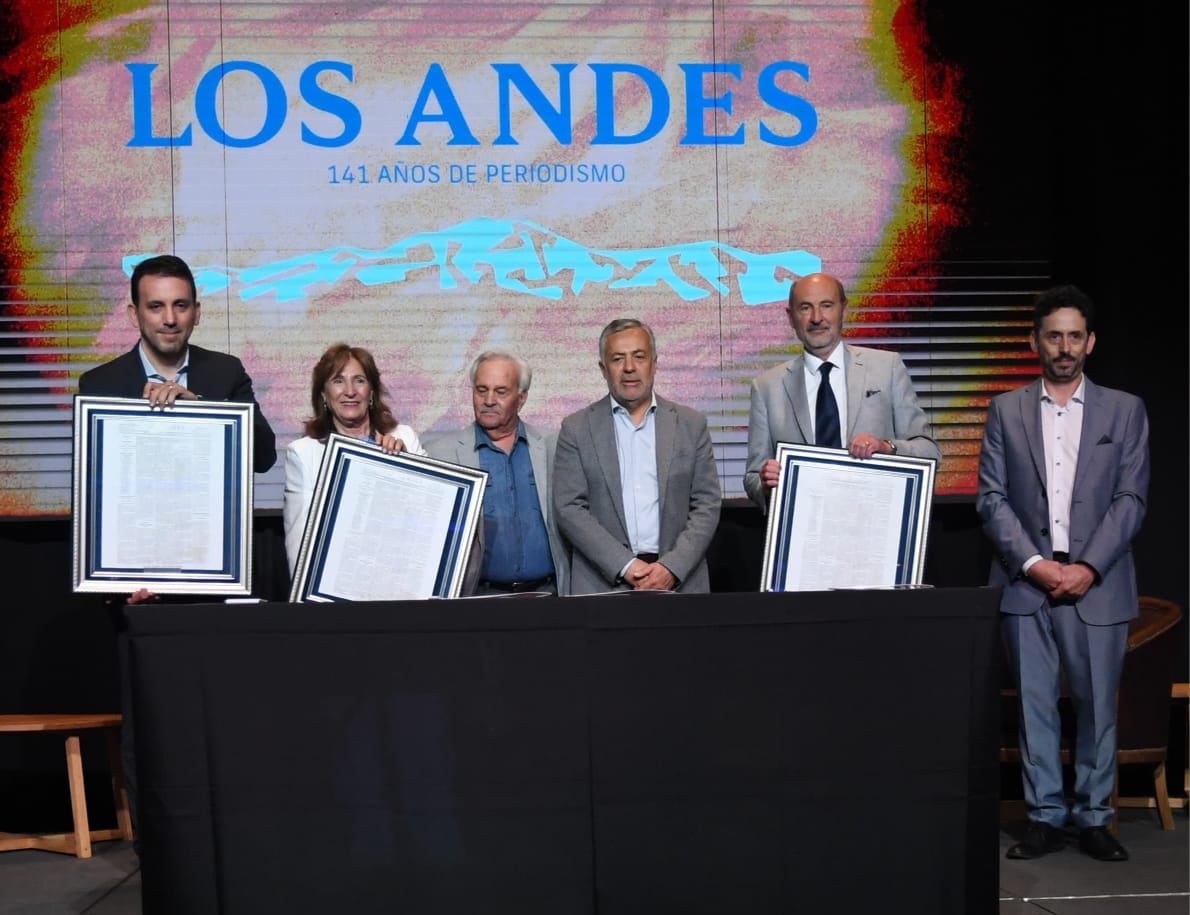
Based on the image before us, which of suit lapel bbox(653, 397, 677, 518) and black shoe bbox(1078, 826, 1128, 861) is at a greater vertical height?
suit lapel bbox(653, 397, 677, 518)

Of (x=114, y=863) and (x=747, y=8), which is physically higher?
(x=747, y=8)

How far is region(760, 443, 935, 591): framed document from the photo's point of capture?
11.5 feet

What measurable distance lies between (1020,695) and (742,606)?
6.02ft

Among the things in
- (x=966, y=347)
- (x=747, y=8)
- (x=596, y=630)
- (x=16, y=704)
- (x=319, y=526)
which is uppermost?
(x=747, y=8)

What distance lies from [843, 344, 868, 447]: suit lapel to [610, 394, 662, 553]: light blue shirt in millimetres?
617

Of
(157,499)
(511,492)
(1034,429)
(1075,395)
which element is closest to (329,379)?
(511,492)

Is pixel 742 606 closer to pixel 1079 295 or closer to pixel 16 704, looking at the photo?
pixel 1079 295

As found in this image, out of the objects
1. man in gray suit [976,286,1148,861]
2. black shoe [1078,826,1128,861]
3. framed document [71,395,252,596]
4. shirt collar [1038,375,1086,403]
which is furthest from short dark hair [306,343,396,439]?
black shoe [1078,826,1128,861]

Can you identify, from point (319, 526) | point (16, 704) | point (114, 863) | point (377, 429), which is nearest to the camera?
point (319, 526)

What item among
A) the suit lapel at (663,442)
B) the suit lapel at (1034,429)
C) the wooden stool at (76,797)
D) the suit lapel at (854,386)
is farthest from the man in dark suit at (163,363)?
the suit lapel at (1034,429)

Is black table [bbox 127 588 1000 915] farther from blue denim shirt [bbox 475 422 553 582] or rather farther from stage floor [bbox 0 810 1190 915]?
blue denim shirt [bbox 475 422 553 582]

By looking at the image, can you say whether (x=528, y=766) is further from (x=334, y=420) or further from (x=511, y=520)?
(x=334, y=420)

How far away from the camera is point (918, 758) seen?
300 centimetres

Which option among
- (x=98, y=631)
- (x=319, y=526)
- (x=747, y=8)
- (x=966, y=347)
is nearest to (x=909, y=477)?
(x=319, y=526)
